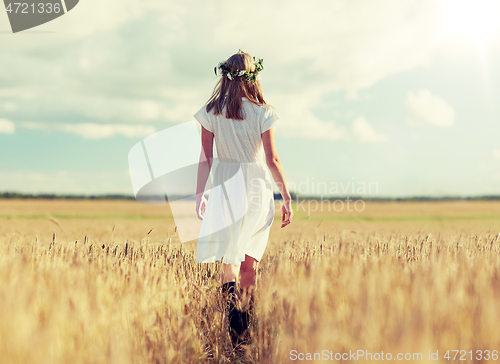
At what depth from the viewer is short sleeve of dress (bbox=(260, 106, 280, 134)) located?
8.74ft

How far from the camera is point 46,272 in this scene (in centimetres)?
274

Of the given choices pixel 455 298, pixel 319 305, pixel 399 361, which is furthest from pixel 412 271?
pixel 399 361

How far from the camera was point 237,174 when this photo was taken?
9.07 feet

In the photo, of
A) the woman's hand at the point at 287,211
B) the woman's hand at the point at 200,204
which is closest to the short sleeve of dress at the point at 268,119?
the woman's hand at the point at 287,211

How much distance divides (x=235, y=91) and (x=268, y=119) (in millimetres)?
289

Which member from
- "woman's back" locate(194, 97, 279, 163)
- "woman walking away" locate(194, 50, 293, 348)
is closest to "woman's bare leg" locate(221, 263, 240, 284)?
"woman walking away" locate(194, 50, 293, 348)

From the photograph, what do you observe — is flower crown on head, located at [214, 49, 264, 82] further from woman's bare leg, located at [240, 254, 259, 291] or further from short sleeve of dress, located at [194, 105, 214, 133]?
woman's bare leg, located at [240, 254, 259, 291]

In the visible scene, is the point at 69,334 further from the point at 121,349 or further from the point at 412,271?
the point at 412,271

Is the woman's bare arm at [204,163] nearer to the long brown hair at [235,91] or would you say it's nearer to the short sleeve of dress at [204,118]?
the short sleeve of dress at [204,118]

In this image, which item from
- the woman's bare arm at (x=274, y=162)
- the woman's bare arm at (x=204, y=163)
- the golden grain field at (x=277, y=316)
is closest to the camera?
the golden grain field at (x=277, y=316)

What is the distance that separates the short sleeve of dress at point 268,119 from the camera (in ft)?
8.74

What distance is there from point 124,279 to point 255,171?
42.9 inches

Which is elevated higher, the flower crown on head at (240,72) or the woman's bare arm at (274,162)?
the flower crown on head at (240,72)

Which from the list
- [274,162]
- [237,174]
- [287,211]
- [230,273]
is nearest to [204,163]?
[237,174]
